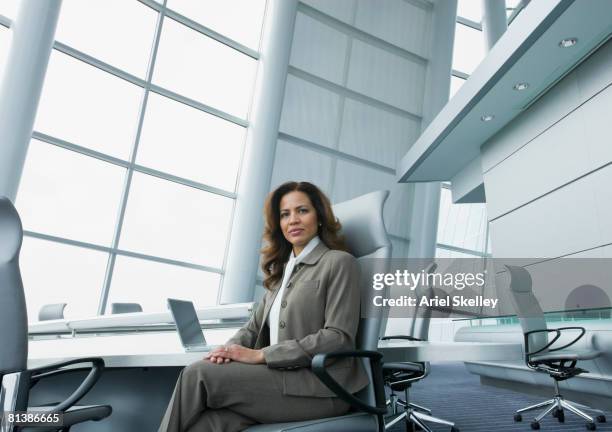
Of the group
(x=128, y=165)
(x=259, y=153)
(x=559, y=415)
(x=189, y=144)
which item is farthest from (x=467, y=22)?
(x=559, y=415)

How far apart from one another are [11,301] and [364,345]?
1213 millimetres

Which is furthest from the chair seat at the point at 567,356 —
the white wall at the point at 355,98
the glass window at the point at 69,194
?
the white wall at the point at 355,98

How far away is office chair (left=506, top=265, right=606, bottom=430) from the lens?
3.41 metres

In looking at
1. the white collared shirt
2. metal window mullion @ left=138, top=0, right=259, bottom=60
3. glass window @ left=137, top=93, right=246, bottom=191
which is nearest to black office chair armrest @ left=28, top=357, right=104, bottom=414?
the white collared shirt

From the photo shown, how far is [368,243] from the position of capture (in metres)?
1.73

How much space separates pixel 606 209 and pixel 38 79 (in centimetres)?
661

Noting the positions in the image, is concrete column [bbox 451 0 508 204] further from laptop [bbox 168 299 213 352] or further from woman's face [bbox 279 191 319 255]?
laptop [bbox 168 299 213 352]

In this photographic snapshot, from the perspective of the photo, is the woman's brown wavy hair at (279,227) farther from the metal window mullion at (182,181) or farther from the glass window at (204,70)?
the glass window at (204,70)

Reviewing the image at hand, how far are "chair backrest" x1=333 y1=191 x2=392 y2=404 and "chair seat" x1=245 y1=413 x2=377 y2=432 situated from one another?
8 centimetres

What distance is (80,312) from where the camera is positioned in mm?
6195

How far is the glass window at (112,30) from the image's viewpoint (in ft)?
20.9

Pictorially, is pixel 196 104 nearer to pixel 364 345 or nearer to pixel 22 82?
pixel 22 82

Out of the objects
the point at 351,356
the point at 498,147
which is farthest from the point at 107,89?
the point at 351,356

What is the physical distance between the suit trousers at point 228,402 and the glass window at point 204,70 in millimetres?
6532
